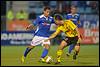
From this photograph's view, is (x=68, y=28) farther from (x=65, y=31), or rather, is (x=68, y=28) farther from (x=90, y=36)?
(x=90, y=36)

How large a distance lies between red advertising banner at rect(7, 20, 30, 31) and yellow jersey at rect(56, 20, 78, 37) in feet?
46.0

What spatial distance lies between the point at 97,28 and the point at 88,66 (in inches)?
591

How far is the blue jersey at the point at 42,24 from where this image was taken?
54.6ft

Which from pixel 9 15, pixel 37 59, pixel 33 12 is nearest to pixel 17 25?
pixel 9 15

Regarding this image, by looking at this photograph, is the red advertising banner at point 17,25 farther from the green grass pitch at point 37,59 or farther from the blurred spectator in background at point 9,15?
the green grass pitch at point 37,59

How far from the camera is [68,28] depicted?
16.2 metres

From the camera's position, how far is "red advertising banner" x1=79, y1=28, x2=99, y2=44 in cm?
2914

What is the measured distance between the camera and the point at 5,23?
102ft

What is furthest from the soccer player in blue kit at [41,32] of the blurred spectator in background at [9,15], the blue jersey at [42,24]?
the blurred spectator in background at [9,15]

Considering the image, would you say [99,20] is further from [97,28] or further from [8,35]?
[8,35]

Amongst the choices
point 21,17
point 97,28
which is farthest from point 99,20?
point 21,17

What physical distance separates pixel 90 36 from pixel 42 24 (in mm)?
13019

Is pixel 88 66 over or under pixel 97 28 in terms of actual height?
over

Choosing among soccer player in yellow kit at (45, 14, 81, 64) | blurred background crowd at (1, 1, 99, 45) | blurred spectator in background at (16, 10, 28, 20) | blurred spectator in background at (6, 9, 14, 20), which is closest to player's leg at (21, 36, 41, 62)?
soccer player in yellow kit at (45, 14, 81, 64)
